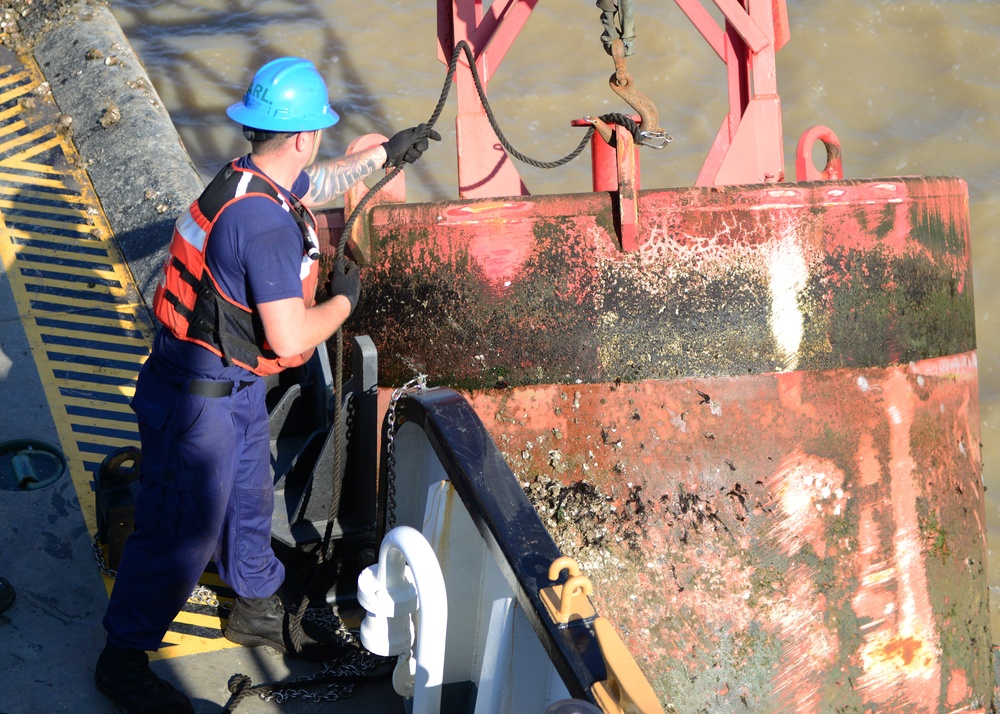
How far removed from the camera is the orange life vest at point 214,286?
2.50m

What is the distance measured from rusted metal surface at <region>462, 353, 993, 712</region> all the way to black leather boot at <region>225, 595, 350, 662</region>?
35.1 inches

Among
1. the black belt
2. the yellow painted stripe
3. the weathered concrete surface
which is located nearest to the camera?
the black belt

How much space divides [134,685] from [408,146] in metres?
1.72

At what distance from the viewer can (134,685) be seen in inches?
110

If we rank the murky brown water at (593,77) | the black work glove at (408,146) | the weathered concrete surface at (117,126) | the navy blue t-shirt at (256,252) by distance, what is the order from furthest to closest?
the murky brown water at (593,77)
the weathered concrete surface at (117,126)
the black work glove at (408,146)
the navy blue t-shirt at (256,252)

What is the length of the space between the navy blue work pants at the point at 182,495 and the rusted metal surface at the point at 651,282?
552mm

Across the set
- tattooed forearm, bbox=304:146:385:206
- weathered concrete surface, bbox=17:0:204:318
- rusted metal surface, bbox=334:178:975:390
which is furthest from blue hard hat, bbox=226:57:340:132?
weathered concrete surface, bbox=17:0:204:318

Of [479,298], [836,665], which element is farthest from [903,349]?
[479,298]

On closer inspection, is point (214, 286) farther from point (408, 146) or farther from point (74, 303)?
point (74, 303)

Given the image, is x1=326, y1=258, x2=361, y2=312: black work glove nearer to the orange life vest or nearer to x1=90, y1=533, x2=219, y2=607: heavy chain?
the orange life vest

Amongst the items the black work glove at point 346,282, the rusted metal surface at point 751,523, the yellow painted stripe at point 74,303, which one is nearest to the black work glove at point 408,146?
the black work glove at point 346,282

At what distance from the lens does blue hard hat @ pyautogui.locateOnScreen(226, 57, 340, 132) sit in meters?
2.50

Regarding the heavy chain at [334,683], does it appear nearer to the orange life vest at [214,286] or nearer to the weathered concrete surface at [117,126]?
the orange life vest at [214,286]

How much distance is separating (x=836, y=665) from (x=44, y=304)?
3.94m
